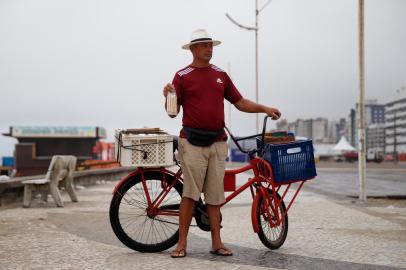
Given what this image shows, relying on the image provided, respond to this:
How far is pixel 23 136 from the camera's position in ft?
272

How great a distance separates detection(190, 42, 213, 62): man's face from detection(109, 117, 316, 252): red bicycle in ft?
2.67

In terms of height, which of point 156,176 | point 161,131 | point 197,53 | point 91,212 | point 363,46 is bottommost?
point 91,212

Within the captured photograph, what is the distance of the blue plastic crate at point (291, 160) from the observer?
541cm

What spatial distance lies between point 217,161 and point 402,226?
392cm

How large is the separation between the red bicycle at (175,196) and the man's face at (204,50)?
813 millimetres

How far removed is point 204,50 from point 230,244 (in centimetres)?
226

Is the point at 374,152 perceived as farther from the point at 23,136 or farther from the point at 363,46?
the point at 363,46

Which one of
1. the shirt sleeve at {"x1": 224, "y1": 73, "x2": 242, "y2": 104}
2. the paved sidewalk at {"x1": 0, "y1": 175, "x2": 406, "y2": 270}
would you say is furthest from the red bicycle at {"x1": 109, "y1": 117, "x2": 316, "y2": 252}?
the shirt sleeve at {"x1": 224, "y1": 73, "x2": 242, "y2": 104}

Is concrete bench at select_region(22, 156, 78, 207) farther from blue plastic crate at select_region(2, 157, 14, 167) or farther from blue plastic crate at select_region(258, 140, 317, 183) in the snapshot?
blue plastic crate at select_region(2, 157, 14, 167)

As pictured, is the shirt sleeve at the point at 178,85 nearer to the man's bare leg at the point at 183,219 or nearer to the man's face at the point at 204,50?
the man's face at the point at 204,50

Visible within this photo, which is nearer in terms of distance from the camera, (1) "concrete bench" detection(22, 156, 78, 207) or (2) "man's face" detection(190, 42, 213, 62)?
(2) "man's face" detection(190, 42, 213, 62)

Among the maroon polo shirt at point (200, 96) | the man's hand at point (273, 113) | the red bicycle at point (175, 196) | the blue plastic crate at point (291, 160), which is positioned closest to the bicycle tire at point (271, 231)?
the red bicycle at point (175, 196)

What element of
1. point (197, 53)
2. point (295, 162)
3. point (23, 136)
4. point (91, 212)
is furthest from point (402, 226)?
point (23, 136)

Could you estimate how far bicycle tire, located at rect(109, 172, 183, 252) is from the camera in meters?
5.50
